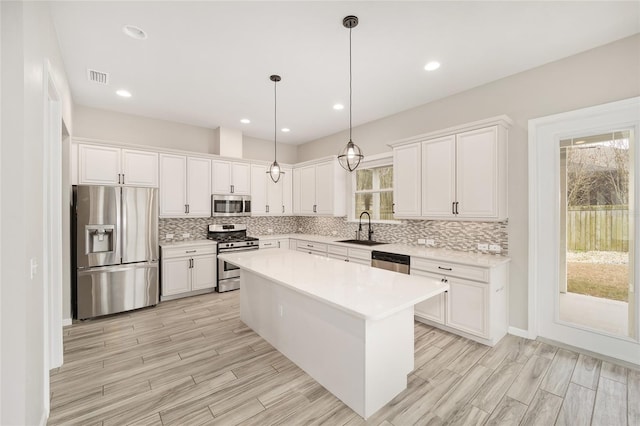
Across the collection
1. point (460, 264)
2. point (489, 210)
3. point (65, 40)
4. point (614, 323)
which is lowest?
point (614, 323)

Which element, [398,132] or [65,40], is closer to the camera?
[65,40]

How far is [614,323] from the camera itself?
264 cm

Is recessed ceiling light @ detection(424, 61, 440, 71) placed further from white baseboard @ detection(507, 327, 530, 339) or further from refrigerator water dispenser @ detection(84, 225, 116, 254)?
refrigerator water dispenser @ detection(84, 225, 116, 254)

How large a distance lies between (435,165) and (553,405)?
8.36ft

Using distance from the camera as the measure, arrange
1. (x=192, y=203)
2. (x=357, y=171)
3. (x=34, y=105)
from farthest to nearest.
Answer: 1. (x=357, y=171)
2. (x=192, y=203)
3. (x=34, y=105)

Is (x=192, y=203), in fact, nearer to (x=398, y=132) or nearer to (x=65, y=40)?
(x=65, y=40)

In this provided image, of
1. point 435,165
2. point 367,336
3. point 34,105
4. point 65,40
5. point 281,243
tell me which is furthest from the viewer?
point 281,243

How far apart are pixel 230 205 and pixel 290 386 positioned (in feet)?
11.9

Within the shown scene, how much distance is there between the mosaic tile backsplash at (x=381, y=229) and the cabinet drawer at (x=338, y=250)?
0.69m

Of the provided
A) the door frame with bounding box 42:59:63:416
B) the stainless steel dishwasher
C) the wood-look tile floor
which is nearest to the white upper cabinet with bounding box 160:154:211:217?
the door frame with bounding box 42:59:63:416

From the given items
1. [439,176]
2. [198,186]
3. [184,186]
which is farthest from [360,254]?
[184,186]

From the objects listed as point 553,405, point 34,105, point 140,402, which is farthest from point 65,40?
point 553,405

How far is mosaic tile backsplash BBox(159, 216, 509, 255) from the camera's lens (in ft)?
11.3

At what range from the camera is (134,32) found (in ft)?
7.88
